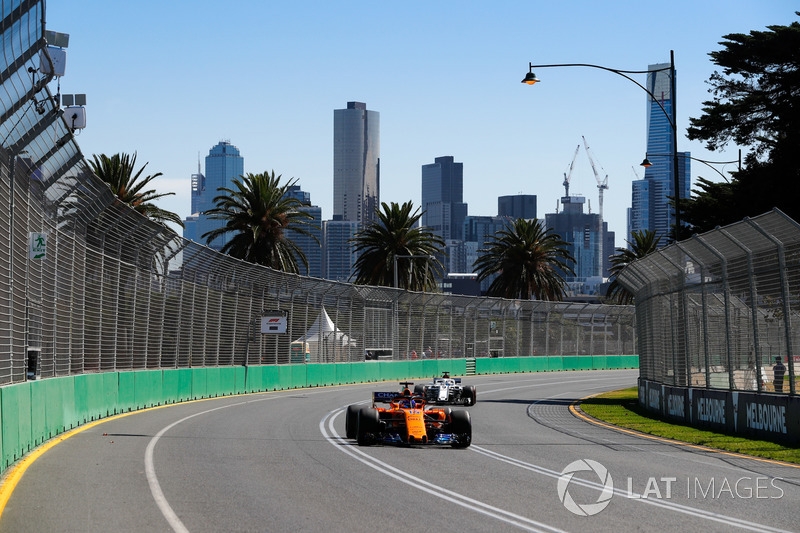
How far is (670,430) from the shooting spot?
1978 cm

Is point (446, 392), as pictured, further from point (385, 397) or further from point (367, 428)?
point (367, 428)

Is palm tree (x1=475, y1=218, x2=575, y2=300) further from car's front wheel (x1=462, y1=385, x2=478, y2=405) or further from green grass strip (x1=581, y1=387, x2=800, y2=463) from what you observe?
car's front wheel (x1=462, y1=385, x2=478, y2=405)

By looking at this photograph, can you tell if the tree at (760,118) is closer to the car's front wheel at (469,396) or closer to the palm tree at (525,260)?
the car's front wheel at (469,396)

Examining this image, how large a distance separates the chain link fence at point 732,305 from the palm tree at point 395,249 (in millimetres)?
35559

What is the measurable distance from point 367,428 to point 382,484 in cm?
467

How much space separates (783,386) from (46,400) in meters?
11.2

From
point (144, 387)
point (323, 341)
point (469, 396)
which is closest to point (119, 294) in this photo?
point (144, 387)

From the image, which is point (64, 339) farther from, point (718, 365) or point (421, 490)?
point (718, 365)

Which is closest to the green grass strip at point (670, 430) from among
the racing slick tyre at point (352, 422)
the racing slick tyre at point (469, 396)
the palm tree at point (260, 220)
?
the racing slick tyre at point (469, 396)

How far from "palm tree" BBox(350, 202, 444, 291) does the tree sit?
2529cm

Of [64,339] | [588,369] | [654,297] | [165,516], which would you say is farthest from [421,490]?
[588,369]

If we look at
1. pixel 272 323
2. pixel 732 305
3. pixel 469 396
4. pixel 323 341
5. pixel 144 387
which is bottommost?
pixel 469 396

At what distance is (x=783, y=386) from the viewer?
16812 millimetres

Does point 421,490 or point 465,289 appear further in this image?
point 465,289
